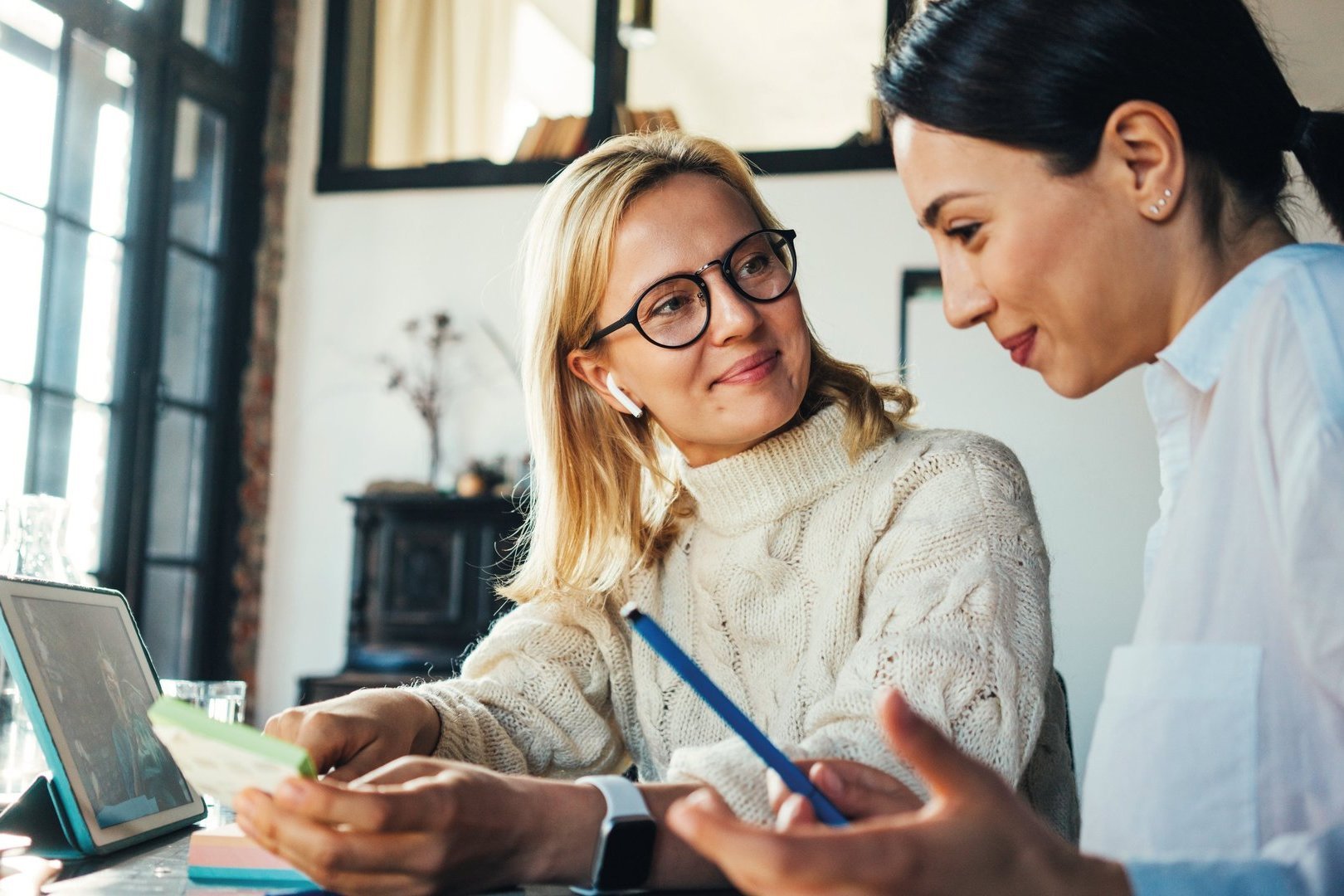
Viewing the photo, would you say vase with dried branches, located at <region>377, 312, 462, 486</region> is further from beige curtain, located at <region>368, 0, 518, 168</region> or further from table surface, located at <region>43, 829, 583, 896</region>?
table surface, located at <region>43, 829, 583, 896</region>

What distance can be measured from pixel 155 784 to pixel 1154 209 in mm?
999

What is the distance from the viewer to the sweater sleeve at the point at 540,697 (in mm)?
1433

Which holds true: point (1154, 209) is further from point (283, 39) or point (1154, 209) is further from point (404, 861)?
point (283, 39)

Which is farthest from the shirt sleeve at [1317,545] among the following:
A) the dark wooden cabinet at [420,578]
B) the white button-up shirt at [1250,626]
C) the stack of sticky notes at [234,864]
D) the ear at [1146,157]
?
the dark wooden cabinet at [420,578]

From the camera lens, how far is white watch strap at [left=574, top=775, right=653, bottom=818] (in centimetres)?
89

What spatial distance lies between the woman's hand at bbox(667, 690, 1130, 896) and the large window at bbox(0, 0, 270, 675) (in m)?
3.52

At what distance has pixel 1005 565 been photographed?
47.1 inches

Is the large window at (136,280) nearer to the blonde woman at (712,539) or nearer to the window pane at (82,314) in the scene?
the window pane at (82,314)

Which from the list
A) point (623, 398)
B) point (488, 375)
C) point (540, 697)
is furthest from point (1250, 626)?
point (488, 375)

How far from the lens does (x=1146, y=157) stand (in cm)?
94

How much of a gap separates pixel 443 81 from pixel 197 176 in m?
1.04

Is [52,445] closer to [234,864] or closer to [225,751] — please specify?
[234,864]

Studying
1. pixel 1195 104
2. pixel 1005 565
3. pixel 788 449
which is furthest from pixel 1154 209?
pixel 788 449

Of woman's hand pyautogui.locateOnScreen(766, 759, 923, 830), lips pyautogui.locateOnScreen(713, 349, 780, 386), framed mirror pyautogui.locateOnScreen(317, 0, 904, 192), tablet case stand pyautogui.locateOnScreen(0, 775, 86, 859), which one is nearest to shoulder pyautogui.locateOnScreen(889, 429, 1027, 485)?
lips pyautogui.locateOnScreen(713, 349, 780, 386)
